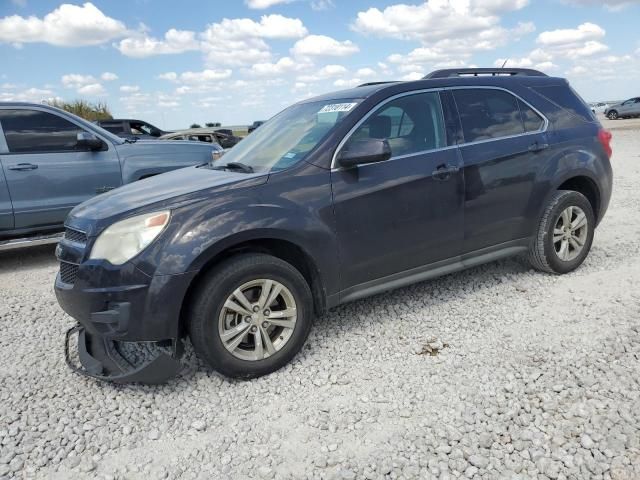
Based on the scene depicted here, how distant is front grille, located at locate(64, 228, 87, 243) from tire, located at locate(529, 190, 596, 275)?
11.7ft

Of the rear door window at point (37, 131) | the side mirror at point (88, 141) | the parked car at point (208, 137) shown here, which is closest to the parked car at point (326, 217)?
the side mirror at point (88, 141)

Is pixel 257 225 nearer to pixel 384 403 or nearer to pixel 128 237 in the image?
pixel 128 237

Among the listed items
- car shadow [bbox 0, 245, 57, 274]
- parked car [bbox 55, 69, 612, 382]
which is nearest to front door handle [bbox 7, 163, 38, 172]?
car shadow [bbox 0, 245, 57, 274]

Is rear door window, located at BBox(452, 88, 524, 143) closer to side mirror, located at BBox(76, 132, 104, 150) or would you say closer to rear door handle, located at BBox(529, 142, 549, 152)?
rear door handle, located at BBox(529, 142, 549, 152)

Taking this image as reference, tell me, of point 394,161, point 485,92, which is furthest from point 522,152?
point 394,161

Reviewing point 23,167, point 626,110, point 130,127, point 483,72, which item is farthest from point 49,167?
point 626,110

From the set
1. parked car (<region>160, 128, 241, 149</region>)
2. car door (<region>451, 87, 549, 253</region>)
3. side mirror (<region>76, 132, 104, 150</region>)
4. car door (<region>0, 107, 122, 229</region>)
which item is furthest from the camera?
parked car (<region>160, 128, 241, 149</region>)

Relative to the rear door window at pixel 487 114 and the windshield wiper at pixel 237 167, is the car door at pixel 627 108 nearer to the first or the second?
the rear door window at pixel 487 114

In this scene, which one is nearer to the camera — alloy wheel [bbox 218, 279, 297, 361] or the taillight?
alloy wheel [bbox 218, 279, 297, 361]

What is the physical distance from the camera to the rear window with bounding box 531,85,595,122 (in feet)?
15.4

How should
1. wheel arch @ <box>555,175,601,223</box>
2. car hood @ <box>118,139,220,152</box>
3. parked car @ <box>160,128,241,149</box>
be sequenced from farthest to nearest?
parked car @ <box>160,128,241,149</box> < car hood @ <box>118,139,220,152</box> < wheel arch @ <box>555,175,601,223</box>

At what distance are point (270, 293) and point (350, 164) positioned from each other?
3.29 ft

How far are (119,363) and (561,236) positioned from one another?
148 inches

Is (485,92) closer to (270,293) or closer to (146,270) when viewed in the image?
(270,293)
